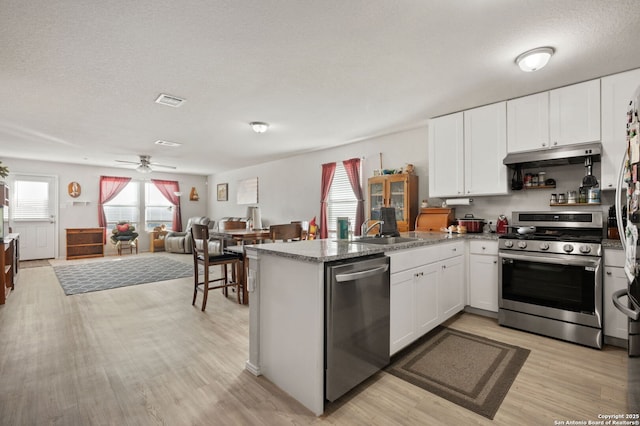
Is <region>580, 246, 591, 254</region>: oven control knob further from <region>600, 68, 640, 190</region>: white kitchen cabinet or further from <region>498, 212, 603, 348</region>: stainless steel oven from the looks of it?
<region>600, 68, 640, 190</region>: white kitchen cabinet

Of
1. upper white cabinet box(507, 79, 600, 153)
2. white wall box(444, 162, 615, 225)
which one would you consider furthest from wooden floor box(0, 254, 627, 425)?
upper white cabinet box(507, 79, 600, 153)

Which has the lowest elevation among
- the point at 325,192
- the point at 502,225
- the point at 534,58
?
the point at 502,225

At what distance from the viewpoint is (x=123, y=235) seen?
798cm

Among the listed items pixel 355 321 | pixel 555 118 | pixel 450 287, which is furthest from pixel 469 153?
pixel 355 321

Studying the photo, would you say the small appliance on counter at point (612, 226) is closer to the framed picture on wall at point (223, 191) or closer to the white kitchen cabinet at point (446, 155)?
the white kitchen cabinet at point (446, 155)

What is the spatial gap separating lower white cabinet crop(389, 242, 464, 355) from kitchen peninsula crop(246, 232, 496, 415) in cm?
4

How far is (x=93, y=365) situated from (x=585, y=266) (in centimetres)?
408

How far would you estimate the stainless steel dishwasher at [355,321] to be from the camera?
1.75 m

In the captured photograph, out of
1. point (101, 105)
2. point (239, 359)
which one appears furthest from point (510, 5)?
point (101, 105)

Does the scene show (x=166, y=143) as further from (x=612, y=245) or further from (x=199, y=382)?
(x=612, y=245)

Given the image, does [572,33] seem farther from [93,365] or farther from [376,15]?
[93,365]

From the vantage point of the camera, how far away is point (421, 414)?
1732mm

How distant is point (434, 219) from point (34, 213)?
9.17 meters

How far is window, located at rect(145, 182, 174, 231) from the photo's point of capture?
900 cm
